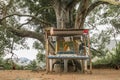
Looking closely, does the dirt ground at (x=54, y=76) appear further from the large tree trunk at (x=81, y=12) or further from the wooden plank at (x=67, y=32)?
the large tree trunk at (x=81, y=12)

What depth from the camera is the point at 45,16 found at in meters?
16.7

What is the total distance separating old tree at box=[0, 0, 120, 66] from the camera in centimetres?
1352

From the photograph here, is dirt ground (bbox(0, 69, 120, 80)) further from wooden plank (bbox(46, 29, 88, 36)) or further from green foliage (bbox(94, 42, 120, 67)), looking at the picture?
green foliage (bbox(94, 42, 120, 67))

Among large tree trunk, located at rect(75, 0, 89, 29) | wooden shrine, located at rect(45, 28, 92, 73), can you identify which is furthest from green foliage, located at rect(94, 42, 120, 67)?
wooden shrine, located at rect(45, 28, 92, 73)

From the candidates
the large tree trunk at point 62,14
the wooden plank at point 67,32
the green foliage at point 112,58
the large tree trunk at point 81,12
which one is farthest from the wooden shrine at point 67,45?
the green foliage at point 112,58

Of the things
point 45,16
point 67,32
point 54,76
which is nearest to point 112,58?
point 45,16

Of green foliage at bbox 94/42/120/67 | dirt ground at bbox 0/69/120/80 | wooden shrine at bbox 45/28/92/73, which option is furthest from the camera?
green foliage at bbox 94/42/120/67

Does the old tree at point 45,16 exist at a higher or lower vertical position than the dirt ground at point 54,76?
higher

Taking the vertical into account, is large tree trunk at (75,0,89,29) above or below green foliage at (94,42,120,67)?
above

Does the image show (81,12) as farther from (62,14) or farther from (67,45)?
(67,45)

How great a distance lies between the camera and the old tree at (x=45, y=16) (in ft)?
44.4

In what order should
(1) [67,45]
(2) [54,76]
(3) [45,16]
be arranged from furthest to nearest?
(3) [45,16]
(1) [67,45]
(2) [54,76]

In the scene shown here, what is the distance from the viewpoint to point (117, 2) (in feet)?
31.9

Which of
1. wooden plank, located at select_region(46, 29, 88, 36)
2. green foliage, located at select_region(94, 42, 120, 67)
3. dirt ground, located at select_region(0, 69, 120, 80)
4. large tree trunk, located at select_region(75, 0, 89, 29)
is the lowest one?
dirt ground, located at select_region(0, 69, 120, 80)
